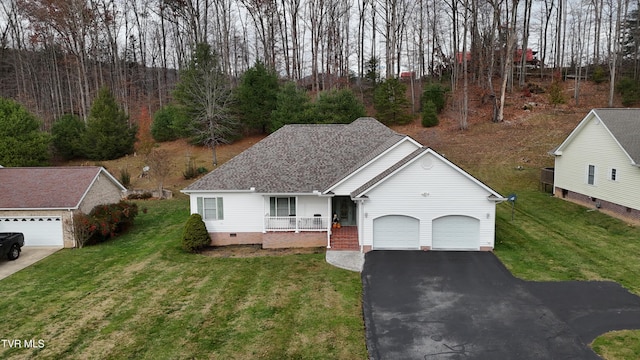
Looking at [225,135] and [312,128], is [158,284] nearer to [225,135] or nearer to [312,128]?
[312,128]

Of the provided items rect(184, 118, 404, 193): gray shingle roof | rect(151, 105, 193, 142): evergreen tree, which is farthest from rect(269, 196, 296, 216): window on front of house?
rect(151, 105, 193, 142): evergreen tree

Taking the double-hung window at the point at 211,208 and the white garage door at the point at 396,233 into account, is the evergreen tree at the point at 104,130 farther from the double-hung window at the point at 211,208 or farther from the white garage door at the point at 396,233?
the white garage door at the point at 396,233

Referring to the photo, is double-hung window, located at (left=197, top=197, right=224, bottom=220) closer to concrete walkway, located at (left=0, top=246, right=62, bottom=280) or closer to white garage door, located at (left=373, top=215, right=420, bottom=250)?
concrete walkway, located at (left=0, top=246, right=62, bottom=280)

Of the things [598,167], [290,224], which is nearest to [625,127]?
[598,167]

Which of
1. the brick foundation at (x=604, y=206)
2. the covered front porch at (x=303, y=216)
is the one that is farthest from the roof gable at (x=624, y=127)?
the covered front porch at (x=303, y=216)

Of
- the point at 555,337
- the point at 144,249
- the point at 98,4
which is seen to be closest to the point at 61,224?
the point at 144,249

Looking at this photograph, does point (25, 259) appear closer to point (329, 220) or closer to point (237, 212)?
point (237, 212)
